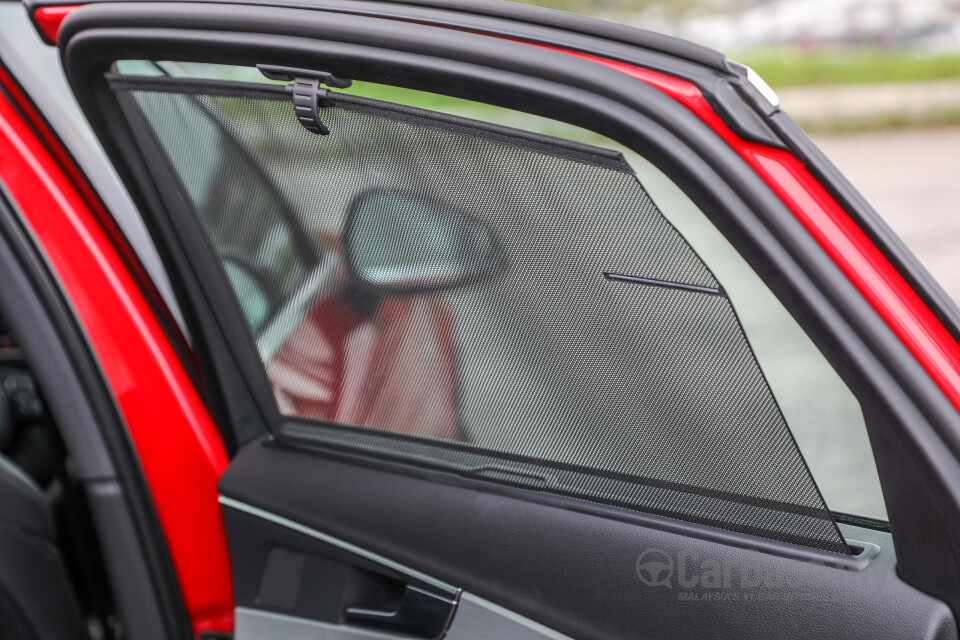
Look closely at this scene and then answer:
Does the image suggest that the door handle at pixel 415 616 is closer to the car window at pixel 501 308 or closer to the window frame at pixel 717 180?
the car window at pixel 501 308

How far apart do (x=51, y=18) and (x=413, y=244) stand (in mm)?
650

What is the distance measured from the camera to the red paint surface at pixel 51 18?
124 cm

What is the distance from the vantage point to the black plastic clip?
43.0 inches

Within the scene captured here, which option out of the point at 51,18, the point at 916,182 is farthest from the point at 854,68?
the point at 51,18

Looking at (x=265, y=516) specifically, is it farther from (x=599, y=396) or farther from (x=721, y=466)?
(x=721, y=466)

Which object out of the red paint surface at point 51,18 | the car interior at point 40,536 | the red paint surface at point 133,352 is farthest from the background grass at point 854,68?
the red paint surface at point 51,18

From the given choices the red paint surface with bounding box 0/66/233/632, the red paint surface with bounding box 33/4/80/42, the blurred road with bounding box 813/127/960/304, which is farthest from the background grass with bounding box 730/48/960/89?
the red paint surface with bounding box 33/4/80/42

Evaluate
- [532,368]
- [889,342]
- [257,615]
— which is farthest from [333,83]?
[257,615]

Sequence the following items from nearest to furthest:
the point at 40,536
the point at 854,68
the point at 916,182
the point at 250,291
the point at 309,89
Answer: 1. the point at 309,89
2. the point at 250,291
3. the point at 40,536
4. the point at 916,182
5. the point at 854,68

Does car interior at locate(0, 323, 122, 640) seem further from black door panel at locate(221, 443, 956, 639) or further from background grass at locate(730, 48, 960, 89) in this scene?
background grass at locate(730, 48, 960, 89)

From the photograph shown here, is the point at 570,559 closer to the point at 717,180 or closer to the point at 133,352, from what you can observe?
the point at 717,180

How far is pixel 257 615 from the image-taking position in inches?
56.5

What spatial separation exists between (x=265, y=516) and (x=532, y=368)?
570mm

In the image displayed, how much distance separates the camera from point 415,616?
1.30m
